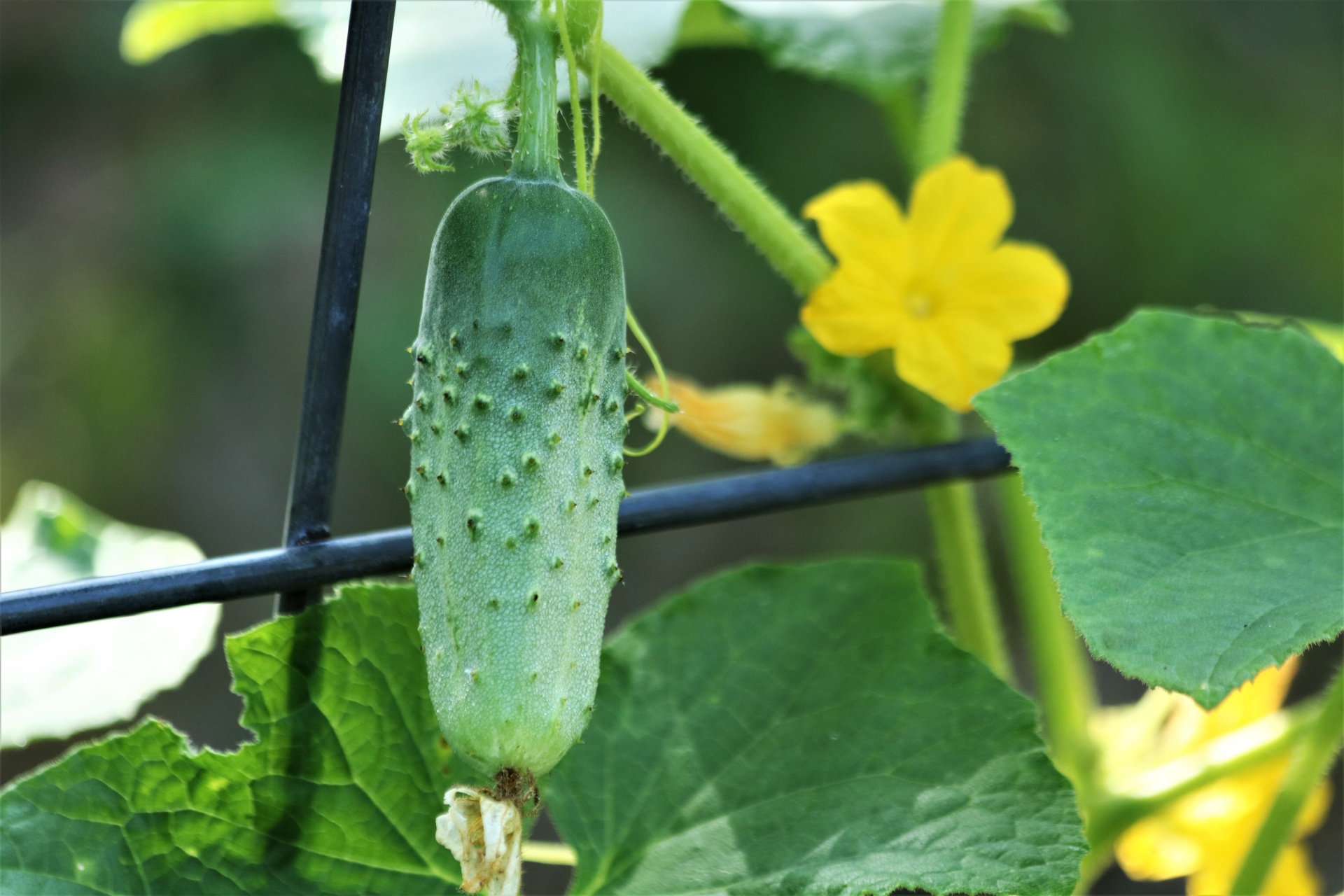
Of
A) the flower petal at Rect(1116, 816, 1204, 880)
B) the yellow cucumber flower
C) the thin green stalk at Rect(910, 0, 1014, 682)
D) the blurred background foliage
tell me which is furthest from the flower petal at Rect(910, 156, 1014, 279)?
the blurred background foliage

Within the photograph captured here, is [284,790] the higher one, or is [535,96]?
[535,96]

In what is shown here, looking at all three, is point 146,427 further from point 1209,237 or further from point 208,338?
point 1209,237

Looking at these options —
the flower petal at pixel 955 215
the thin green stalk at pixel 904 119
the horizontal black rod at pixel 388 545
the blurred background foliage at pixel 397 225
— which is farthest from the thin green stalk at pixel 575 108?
the blurred background foliage at pixel 397 225

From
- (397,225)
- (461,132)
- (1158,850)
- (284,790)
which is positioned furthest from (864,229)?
(397,225)

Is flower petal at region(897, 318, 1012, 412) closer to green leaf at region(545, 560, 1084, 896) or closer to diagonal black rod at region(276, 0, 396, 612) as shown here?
green leaf at region(545, 560, 1084, 896)

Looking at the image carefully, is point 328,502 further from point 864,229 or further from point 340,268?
point 864,229

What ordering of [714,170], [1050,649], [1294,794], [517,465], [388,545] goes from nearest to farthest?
1. [517,465]
2. [388,545]
3. [714,170]
4. [1294,794]
5. [1050,649]

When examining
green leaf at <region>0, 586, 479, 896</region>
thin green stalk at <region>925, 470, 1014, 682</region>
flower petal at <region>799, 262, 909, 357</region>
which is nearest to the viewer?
green leaf at <region>0, 586, 479, 896</region>
